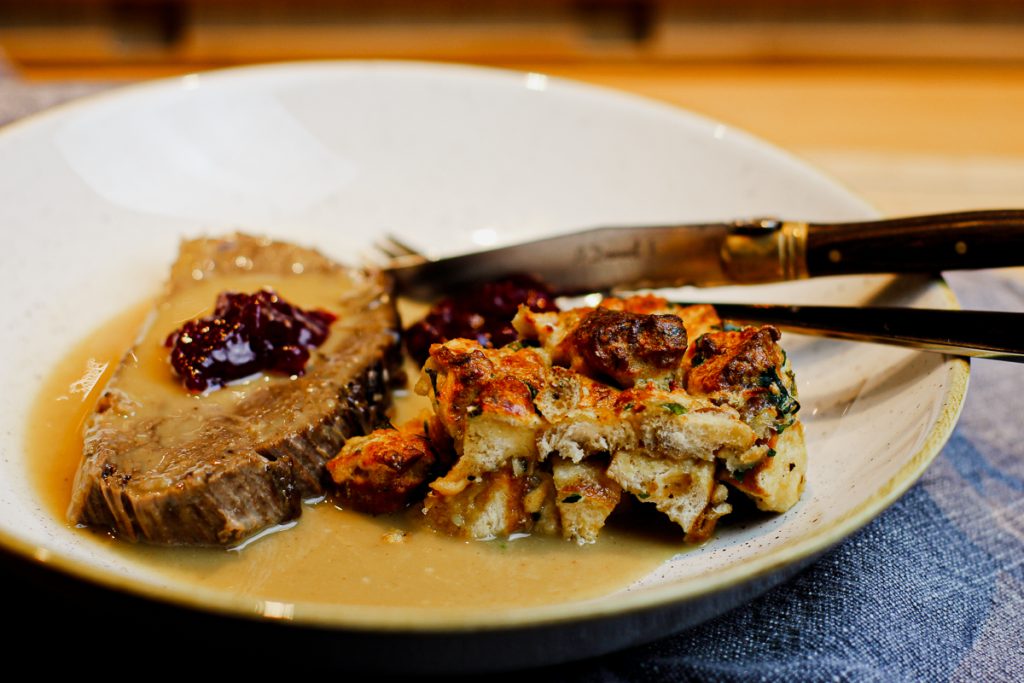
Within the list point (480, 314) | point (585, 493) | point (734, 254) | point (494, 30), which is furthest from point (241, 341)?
point (494, 30)

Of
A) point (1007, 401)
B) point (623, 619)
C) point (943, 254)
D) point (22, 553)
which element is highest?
point (943, 254)

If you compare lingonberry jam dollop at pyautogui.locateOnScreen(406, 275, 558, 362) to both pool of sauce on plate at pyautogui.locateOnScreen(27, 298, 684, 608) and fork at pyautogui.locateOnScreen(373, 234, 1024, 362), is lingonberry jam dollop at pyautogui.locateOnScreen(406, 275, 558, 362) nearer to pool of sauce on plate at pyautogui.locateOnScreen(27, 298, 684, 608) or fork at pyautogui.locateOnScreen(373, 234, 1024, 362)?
fork at pyautogui.locateOnScreen(373, 234, 1024, 362)

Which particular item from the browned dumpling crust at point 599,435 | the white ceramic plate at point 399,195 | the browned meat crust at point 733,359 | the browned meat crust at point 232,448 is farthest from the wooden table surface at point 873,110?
the browned meat crust at point 232,448

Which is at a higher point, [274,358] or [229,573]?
[274,358]

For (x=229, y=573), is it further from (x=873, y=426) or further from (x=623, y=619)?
(x=873, y=426)

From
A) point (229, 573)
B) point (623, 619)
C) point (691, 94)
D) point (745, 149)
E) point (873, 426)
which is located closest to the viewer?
point (623, 619)

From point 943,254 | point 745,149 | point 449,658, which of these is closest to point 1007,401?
point 943,254

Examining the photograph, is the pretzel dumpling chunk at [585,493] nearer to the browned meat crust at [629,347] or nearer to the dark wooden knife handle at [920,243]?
the browned meat crust at [629,347]
